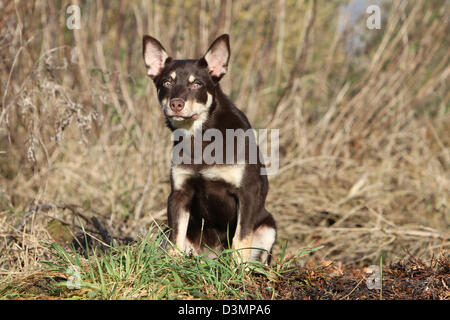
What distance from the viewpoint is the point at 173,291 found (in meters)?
2.77

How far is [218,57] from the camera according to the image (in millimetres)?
3963

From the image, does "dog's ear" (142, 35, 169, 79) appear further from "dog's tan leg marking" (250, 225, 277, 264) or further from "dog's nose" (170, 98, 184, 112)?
"dog's tan leg marking" (250, 225, 277, 264)

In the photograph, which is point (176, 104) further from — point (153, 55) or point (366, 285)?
point (366, 285)

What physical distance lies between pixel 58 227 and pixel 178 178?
1203 mm

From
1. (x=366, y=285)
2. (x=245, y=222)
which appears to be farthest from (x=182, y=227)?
(x=366, y=285)

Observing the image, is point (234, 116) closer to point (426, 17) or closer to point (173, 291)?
point (173, 291)

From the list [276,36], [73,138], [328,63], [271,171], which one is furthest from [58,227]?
[328,63]

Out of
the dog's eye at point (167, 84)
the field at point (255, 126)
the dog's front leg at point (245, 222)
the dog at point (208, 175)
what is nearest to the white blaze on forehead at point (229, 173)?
the dog at point (208, 175)

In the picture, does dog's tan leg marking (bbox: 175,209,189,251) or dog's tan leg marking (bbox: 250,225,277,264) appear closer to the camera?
dog's tan leg marking (bbox: 175,209,189,251)

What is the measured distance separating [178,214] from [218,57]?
1.16m

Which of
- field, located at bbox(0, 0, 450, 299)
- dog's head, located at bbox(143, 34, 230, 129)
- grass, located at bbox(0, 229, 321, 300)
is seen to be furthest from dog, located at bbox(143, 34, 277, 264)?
grass, located at bbox(0, 229, 321, 300)

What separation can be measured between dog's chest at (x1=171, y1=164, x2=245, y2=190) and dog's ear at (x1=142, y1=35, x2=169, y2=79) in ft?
2.71

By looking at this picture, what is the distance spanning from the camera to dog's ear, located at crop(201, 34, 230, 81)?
153 inches

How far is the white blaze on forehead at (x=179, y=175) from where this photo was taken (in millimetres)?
3795
